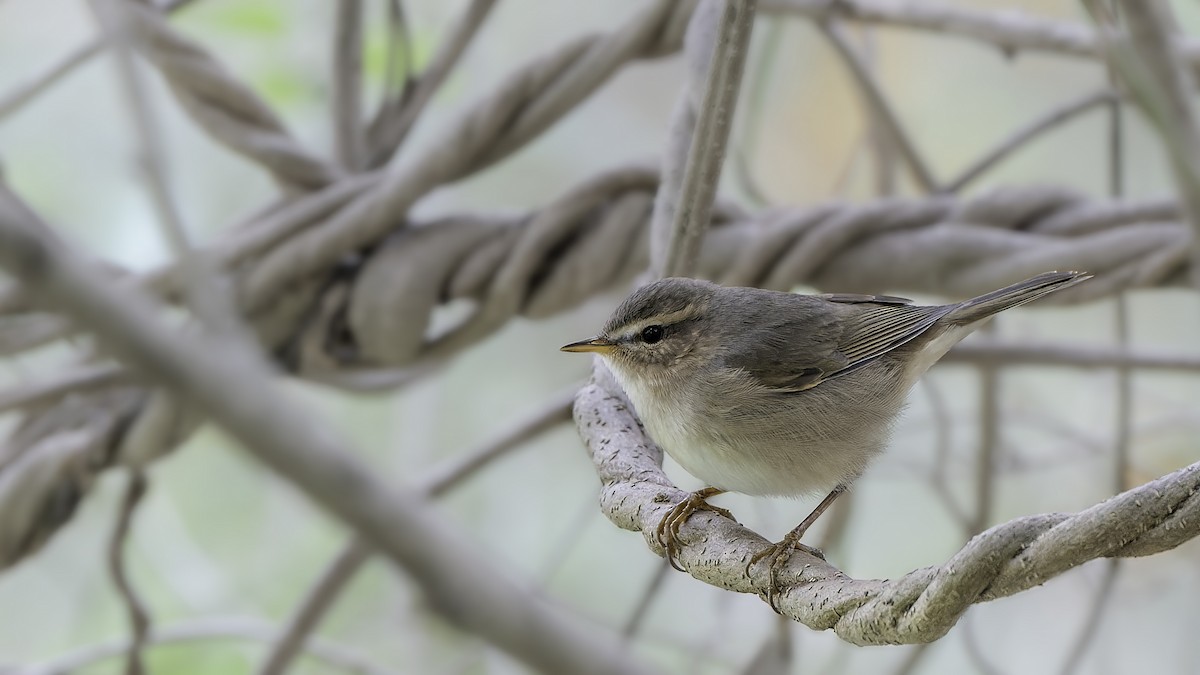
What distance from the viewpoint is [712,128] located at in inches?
59.6

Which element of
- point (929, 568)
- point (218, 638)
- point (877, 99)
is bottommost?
point (218, 638)

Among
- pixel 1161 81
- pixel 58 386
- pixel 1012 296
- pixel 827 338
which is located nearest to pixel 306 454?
pixel 1161 81

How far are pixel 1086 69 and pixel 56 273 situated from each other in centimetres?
490

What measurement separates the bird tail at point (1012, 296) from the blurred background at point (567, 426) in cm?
92

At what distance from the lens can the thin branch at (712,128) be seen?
56.2 inches

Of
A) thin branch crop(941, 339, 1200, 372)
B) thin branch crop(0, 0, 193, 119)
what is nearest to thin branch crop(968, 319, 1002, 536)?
thin branch crop(941, 339, 1200, 372)

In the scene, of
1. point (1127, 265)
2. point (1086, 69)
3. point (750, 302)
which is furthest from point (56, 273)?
point (1086, 69)

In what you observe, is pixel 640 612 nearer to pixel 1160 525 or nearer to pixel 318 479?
pixel 1160 525

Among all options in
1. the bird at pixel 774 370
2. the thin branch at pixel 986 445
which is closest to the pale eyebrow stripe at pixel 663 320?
the bird at pixel 774 370

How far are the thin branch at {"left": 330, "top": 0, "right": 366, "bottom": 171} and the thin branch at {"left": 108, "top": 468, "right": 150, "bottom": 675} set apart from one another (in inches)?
33.7


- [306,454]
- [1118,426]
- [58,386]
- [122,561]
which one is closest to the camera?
[306,454]

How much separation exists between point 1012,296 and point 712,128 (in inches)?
27.5

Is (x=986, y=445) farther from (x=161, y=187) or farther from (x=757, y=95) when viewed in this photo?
(x=161, y=187)

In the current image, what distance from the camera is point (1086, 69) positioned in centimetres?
471
